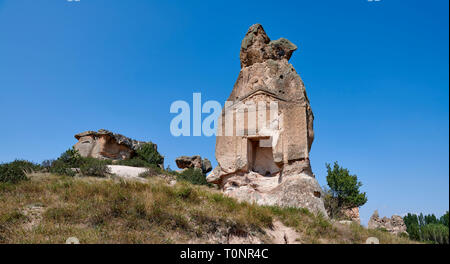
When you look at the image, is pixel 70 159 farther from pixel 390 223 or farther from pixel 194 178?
pixel 390 223

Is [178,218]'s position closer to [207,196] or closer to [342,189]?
[207,196]

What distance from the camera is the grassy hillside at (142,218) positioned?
5726 mm

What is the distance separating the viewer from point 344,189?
21.0m

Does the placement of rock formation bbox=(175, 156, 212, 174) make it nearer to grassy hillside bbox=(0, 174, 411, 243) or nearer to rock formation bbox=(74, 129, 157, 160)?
rock formation bbox=(74, 129, 157, 160)

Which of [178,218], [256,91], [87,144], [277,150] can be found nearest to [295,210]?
[277,150]

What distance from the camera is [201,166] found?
24.3m

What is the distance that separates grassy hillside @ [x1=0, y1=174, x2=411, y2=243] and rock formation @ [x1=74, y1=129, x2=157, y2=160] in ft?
53.8

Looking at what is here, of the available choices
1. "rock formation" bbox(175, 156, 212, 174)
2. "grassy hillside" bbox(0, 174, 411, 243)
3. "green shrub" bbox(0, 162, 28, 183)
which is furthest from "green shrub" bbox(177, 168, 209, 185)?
"grassy hillside" bbox(0, 174, 411, 243)

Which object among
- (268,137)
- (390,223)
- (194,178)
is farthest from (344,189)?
(268,137)

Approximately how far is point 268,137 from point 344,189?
1275cm

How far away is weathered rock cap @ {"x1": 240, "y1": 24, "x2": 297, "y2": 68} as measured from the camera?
11.6 m

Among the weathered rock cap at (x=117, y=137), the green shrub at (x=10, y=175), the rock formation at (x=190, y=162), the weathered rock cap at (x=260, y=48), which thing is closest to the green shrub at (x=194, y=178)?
the rock formation at (x=190, y=162)

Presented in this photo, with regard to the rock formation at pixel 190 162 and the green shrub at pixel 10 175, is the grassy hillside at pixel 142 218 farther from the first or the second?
the rock formation at pixel 190 162

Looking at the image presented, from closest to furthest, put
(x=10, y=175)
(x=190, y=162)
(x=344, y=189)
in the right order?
(x=10, y=175) < (x=344, y=189) < (x=190, y=162)
